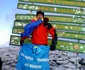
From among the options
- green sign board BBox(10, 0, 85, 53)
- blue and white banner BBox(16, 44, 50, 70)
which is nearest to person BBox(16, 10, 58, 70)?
blue and white banner BBox(16, 44, 50, 70)

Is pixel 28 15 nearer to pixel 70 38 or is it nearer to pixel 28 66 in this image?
pixel 70 38

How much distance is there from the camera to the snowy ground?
14.0 meters

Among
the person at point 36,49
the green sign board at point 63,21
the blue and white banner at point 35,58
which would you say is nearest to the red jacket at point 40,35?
the person at point 36,49

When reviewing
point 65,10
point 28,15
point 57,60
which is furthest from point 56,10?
point 57,60

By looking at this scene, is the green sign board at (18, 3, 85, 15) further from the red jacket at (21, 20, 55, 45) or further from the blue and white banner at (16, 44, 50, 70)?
the blue and white banner at (16, 44, 50, 70)

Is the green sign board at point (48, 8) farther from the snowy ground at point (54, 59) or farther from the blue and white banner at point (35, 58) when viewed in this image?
the blue and white banner at point (35, 58)

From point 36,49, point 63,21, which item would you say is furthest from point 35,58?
point 63,21

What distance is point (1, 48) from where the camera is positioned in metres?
15.8

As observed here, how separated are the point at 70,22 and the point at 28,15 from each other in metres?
1.57

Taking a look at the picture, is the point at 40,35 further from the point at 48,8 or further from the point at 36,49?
the point at 48,8

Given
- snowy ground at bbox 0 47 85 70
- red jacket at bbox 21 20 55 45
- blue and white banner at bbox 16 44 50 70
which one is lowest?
snowy ground at bbox 0 47 85 70

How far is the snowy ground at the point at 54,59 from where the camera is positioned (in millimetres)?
14039

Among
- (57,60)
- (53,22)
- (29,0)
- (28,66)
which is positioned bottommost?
(57,60)

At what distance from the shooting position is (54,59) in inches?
581
